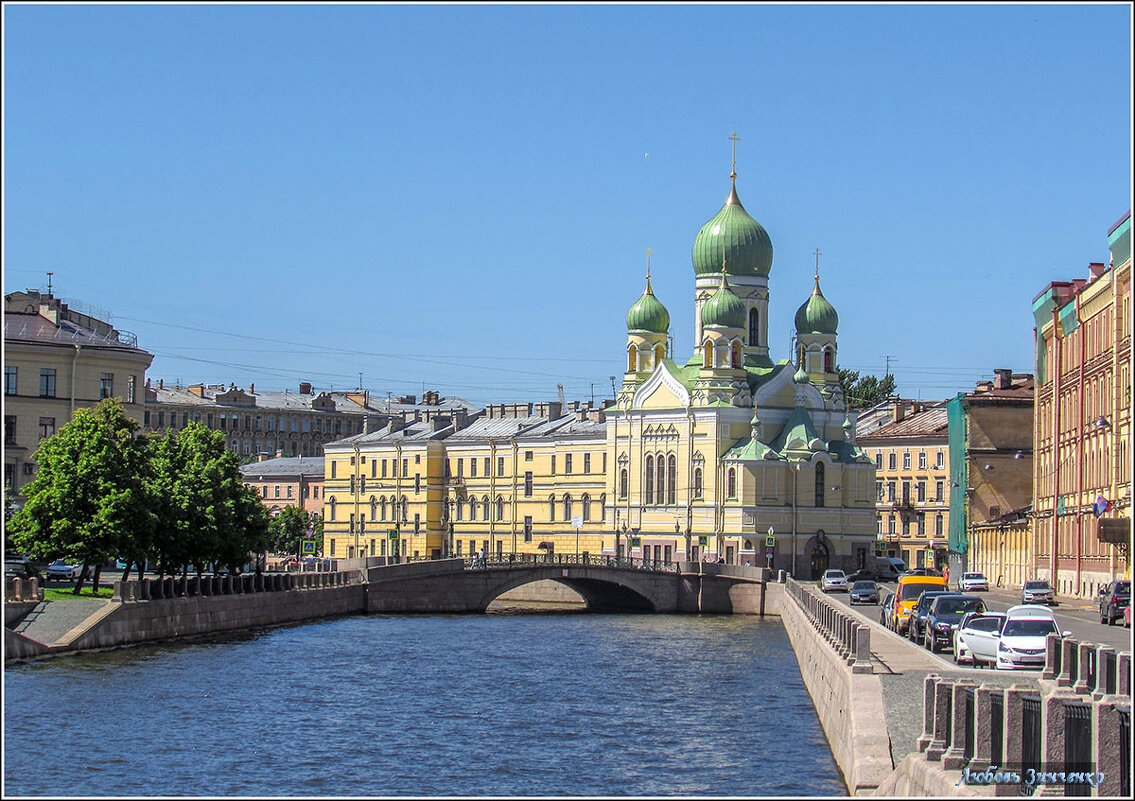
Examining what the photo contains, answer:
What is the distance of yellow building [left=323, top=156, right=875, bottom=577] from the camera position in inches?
4178

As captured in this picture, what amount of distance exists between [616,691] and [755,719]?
8.32 meters

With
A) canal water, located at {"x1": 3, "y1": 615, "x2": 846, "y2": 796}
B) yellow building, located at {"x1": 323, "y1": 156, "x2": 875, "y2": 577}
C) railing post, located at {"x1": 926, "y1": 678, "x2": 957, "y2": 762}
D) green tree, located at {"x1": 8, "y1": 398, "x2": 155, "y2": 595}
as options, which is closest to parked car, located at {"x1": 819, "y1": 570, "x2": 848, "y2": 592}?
yellow building, located at {"x1": 323, "y1": 156, "x2": 875, "y2": 577}

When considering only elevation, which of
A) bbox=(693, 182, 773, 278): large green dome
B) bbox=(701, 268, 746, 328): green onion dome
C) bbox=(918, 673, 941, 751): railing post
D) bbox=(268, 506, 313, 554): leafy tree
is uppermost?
bbox=(693, 182, 773, 278): large green dome

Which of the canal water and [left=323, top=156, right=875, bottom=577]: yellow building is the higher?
[left=323, top=156, right=875, bottom=577]: yellow building

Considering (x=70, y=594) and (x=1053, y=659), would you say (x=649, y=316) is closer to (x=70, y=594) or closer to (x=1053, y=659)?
(x=70, y=594)

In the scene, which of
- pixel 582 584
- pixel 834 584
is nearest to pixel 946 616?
pixel 834 584

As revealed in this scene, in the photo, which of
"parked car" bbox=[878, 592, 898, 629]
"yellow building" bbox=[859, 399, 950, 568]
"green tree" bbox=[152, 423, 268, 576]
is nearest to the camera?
"parked car" bbox=[878, 592, 898, 629]

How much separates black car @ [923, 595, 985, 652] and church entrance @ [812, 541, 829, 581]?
6278 cm

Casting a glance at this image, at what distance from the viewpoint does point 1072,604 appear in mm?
65938

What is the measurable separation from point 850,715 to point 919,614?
17.8 meters

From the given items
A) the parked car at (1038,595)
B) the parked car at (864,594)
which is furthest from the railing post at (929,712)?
the parked car at (864,594)

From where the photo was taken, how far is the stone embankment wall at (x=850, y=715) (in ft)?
84.2

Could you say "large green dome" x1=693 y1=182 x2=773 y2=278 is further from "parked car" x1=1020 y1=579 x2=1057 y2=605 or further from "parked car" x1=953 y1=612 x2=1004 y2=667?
"parked car" x1=953 y1=612 x2=1004 y2=667

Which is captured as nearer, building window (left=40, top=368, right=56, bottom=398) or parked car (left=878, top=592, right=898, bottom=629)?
parked car (left=878, top=592, right=898, bottom=629)
